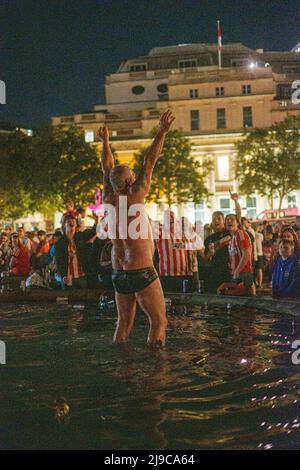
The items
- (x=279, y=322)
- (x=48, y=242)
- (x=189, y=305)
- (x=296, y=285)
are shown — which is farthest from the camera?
(x=48, y=242)

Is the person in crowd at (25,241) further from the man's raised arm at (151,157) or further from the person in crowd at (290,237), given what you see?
the man's raised arm at (151,157)

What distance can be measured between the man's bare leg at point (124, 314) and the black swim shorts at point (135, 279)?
0.54 feet

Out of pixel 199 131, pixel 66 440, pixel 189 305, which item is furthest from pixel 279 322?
pixel 199 131

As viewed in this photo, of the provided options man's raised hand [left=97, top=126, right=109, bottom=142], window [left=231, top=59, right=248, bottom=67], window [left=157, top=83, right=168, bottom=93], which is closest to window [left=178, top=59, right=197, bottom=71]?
window [left=157, top=83, right=168, bottom=93]

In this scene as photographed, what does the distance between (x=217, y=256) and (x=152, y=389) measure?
703 cm

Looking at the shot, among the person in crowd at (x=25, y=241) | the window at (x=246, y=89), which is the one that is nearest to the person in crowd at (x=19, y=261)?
the person in crowd at (x=25, y=241)

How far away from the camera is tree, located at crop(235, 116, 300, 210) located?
49.8 m

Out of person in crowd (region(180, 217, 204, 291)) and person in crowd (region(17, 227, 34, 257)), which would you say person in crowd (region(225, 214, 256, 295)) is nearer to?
person in crowd (region(180, 217, 204, 291))

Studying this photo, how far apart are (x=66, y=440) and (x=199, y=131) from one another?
5994 centimetres

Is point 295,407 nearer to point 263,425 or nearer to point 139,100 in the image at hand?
point 263,425

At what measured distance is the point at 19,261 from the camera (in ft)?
48.9

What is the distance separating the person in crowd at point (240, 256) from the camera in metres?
11.0

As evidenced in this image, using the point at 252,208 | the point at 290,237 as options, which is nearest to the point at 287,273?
the point at 290,237

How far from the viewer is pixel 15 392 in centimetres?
501
